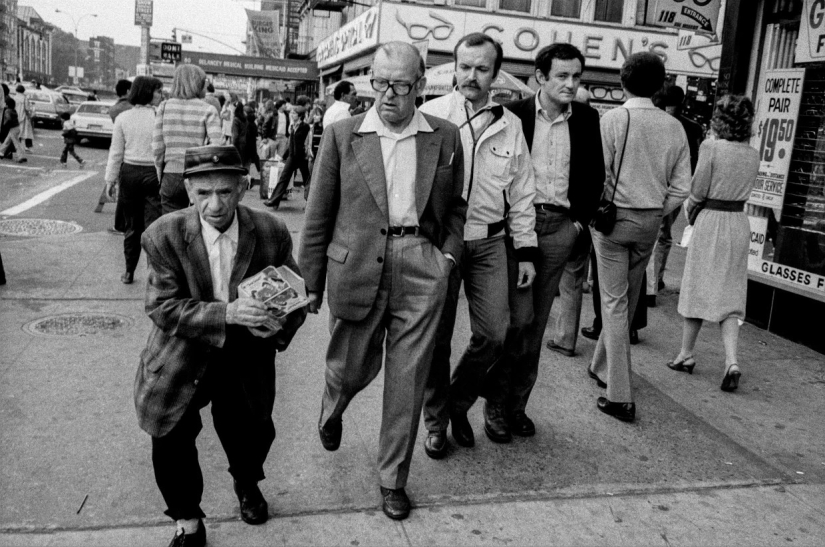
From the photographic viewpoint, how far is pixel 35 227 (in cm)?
1049

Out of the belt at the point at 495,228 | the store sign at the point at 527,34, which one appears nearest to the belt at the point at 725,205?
the belt at the point at 495,228

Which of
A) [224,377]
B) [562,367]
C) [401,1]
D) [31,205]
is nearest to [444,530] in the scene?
[224,377]

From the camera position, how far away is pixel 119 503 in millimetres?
3604

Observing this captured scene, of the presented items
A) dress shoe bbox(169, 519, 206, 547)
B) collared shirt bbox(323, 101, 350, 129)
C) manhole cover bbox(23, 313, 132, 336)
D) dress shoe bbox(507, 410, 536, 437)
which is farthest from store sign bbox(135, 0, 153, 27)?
dress shoe bbox(169, 519, 206, 547)

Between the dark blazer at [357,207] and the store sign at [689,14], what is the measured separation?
551 cm

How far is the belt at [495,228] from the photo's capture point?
414 centimetres

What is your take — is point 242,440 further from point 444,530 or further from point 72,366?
point 72,366

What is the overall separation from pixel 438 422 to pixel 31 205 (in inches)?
402

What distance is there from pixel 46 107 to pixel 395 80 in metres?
34.5

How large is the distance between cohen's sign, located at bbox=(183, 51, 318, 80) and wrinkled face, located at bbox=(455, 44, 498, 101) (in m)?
43.3

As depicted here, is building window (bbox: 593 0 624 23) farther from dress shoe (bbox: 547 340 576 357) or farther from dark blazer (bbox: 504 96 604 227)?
dark blazer (bbox: 504 96 604 227)

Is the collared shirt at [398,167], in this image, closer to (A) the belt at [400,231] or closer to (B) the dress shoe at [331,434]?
(A) the belt at [400,231]

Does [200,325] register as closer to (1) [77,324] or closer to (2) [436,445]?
(2) [436,445]

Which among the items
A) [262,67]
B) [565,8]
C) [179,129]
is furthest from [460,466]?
[262,67]
